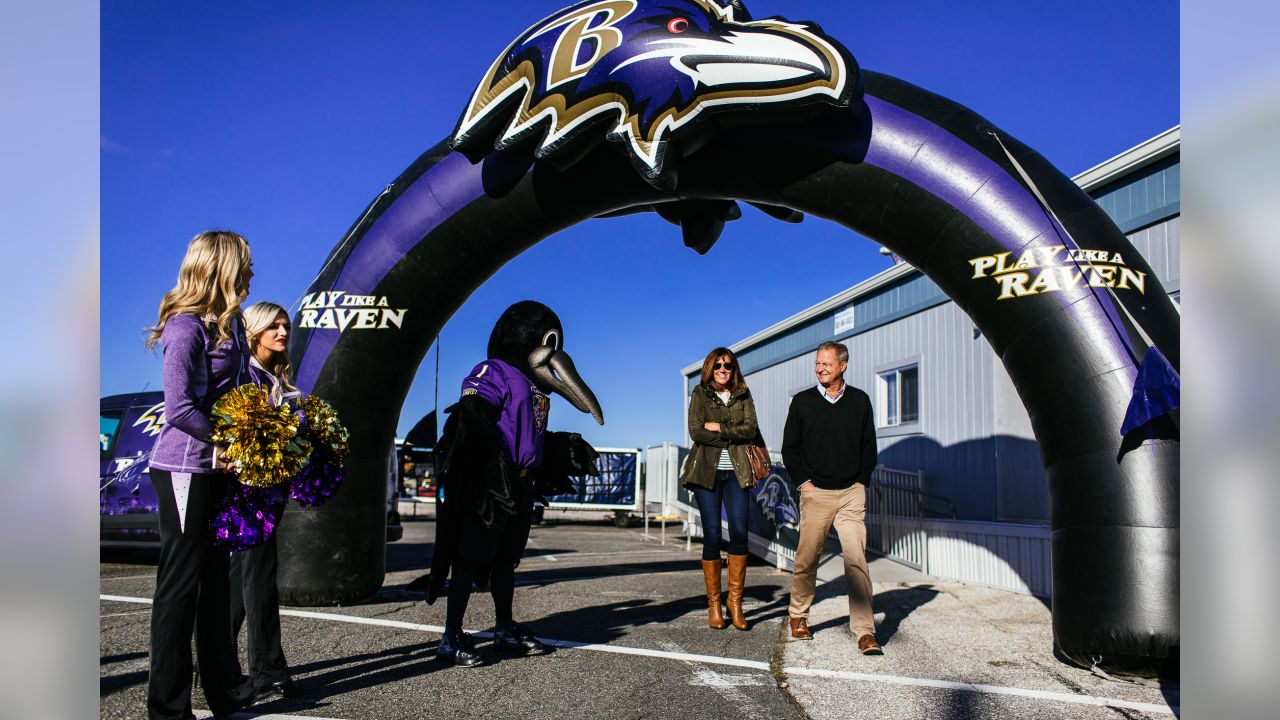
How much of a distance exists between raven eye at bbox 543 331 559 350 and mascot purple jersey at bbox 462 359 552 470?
0.31m

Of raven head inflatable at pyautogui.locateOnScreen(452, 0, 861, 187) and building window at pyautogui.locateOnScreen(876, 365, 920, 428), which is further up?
raven head inflatable at pyautogui.locateOnScreen(452, 0, 861, 187)

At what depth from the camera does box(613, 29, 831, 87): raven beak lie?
5.41 m

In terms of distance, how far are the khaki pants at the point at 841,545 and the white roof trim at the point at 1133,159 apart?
543 cm

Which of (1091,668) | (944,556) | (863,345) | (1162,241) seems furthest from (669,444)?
(1091,668)

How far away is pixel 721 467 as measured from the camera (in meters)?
6.07

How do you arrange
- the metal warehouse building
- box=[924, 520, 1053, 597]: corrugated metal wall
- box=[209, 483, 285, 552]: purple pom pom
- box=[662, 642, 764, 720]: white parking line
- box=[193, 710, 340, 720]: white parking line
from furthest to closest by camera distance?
the metal warehouse building, box=[924, 520, 1053, 597]: corrugated metal wall, box=[662, 642, 764, 720]: white parking line, box=[193, 710, 340, 720]: white parking line, box=[209, 483, 285, 552]: purple pom pom

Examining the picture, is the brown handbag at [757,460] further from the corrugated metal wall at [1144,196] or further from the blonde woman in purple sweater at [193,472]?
the corrugated metal wall at [1144,196]

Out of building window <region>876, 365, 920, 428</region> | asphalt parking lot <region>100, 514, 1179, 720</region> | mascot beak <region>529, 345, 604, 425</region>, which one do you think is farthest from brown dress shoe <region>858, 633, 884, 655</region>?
building window <region>876, 365, 920, 428</region>

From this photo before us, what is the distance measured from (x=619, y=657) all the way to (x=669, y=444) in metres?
9.00

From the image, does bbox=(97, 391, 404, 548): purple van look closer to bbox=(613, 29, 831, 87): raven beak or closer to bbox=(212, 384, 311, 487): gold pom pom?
bbox=(613, 29, 831, 87): raven beak

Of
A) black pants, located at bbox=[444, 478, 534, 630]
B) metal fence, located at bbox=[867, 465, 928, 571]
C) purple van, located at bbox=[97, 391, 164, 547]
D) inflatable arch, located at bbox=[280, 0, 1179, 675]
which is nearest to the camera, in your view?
black pants, located at bbox=[444, 478, 534, 630]

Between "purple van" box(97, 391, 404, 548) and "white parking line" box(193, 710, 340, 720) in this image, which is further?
"purple van" box(97, 391, 404, 548)

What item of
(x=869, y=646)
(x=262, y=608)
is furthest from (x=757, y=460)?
(x=262, y=608)
